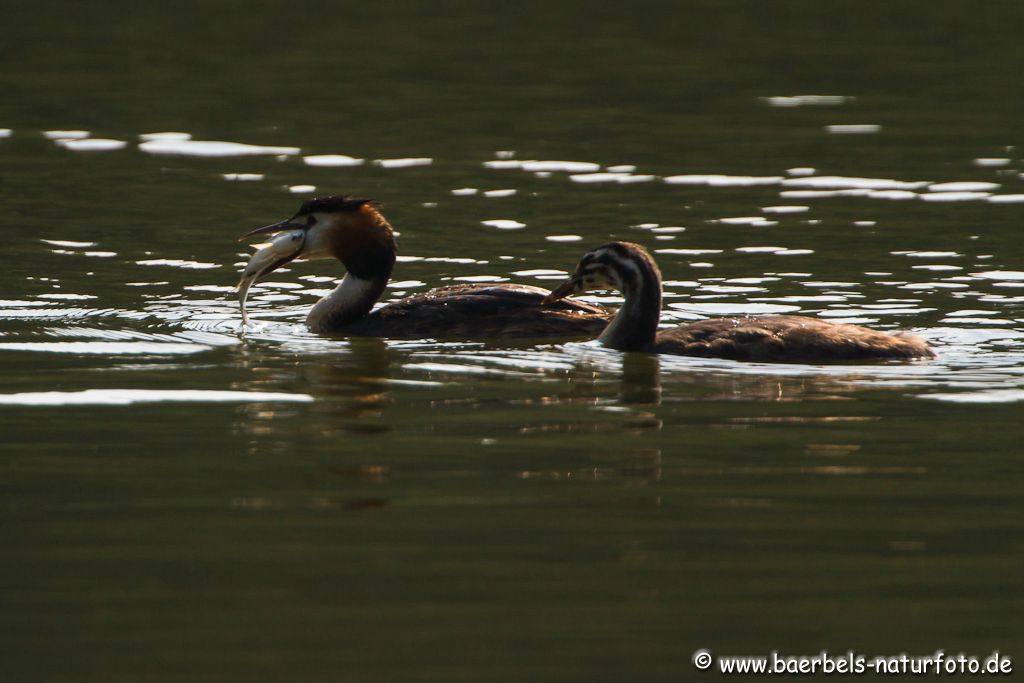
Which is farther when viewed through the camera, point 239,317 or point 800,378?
point 239,317

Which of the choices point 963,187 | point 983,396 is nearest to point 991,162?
point 963,187

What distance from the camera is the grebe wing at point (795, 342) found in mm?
13562

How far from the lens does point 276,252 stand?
53.0 ft

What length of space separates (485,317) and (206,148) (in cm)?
1205

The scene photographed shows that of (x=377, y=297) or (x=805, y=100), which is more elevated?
(x=805, y=100)

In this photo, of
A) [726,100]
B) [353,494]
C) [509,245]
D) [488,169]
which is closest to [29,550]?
[353,494]

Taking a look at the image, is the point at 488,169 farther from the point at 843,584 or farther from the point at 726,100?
the point at 843,584

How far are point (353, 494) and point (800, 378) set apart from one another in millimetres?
4407

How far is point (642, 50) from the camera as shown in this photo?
3616 cm

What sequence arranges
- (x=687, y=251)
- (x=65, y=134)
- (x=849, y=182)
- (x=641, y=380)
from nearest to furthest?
1. (x=641, y=380)
2. (x=687, y=251)
3. (x=849, y=182)
4. (x=65, y=134)

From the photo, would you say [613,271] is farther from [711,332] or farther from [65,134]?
[65,134]

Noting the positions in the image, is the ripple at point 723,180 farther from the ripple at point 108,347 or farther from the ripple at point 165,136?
the ripple at point 108,347

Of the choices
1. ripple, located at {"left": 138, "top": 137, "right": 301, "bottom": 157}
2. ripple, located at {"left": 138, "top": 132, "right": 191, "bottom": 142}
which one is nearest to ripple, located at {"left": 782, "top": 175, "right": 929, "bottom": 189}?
ripple, located at {"left": 138, "top": 137, "right": 301, "bottom": 157}

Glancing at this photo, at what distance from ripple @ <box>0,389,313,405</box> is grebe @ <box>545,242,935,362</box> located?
278 cm
